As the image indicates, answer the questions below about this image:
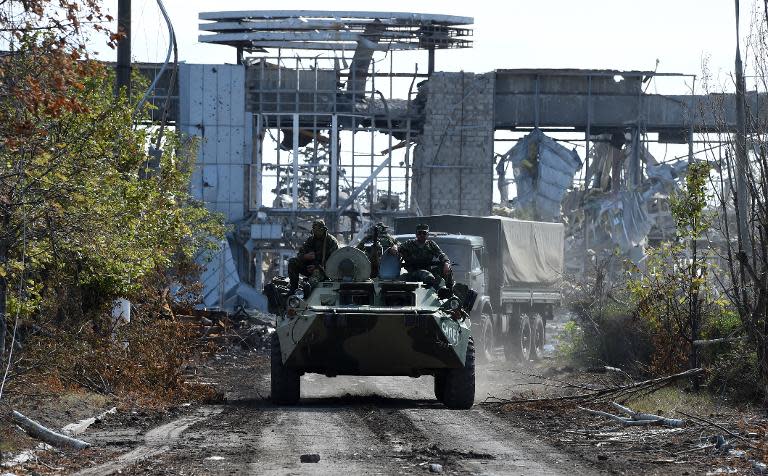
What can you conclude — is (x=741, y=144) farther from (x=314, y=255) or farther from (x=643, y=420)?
(x=314, y=255)

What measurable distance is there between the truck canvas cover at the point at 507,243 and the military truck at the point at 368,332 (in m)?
10.8

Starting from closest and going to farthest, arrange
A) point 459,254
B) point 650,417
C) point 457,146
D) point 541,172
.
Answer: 1. point 650,417
2. point 459,254
3. point 457,146
4. point 541,172

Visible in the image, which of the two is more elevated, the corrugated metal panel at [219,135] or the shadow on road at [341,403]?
the corrugated metal panel at [219,135]

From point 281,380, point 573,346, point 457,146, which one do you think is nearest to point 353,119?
point 457,146

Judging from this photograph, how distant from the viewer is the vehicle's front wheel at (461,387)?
1503cm

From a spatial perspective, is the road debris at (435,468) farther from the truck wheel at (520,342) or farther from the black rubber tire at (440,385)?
the truck wheel at (520,342)

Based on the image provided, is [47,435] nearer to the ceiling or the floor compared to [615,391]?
nearer to the ceiling

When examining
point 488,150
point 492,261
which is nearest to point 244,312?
point 492,261

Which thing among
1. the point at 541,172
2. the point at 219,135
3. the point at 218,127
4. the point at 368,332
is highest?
the point at 218,127

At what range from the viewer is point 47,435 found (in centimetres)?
1095

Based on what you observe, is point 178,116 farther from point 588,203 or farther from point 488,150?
point 588,203

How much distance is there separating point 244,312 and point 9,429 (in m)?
21.5

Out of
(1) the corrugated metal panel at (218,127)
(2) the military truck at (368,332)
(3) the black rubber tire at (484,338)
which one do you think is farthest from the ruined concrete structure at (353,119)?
(2) the military truck at (368,332)

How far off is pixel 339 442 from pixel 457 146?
94.4 feet
